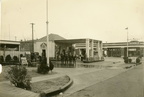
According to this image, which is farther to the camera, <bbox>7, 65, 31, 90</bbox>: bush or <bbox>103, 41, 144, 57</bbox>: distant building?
<bbox>103, 41, 144, 57</bbox>: distant building

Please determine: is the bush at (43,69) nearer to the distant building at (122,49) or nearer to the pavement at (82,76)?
the pavement at (82,76)

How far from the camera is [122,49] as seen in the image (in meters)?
74.8

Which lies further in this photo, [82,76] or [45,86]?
[82,76]

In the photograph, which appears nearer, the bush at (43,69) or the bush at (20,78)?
the bush at (20,78)

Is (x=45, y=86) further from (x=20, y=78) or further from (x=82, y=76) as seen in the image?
(x=82, y=76)

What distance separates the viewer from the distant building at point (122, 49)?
6756 centimetres

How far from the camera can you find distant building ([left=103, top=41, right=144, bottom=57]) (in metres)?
67.6

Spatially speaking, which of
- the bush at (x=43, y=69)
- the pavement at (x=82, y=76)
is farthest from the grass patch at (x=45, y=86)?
the bush at (x=43, y=69)

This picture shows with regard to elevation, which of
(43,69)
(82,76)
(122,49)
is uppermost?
(122,49)

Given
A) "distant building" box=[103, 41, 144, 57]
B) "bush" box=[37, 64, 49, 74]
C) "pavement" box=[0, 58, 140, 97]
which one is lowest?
"pavement" box=[0, 58, 140, 97]

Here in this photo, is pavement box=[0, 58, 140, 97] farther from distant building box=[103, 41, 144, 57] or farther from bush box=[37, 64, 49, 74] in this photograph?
distant building box=[103, 41, 144, 57]

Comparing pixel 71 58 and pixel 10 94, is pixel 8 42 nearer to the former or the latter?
pixel 71 58

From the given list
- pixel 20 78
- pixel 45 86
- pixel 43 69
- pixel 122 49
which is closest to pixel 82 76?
pixel 43 69

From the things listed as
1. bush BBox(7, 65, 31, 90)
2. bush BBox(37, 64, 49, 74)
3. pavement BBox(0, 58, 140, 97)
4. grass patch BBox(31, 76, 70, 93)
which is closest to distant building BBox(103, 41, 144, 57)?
pavement BBox(0, 58, 140, 97)
